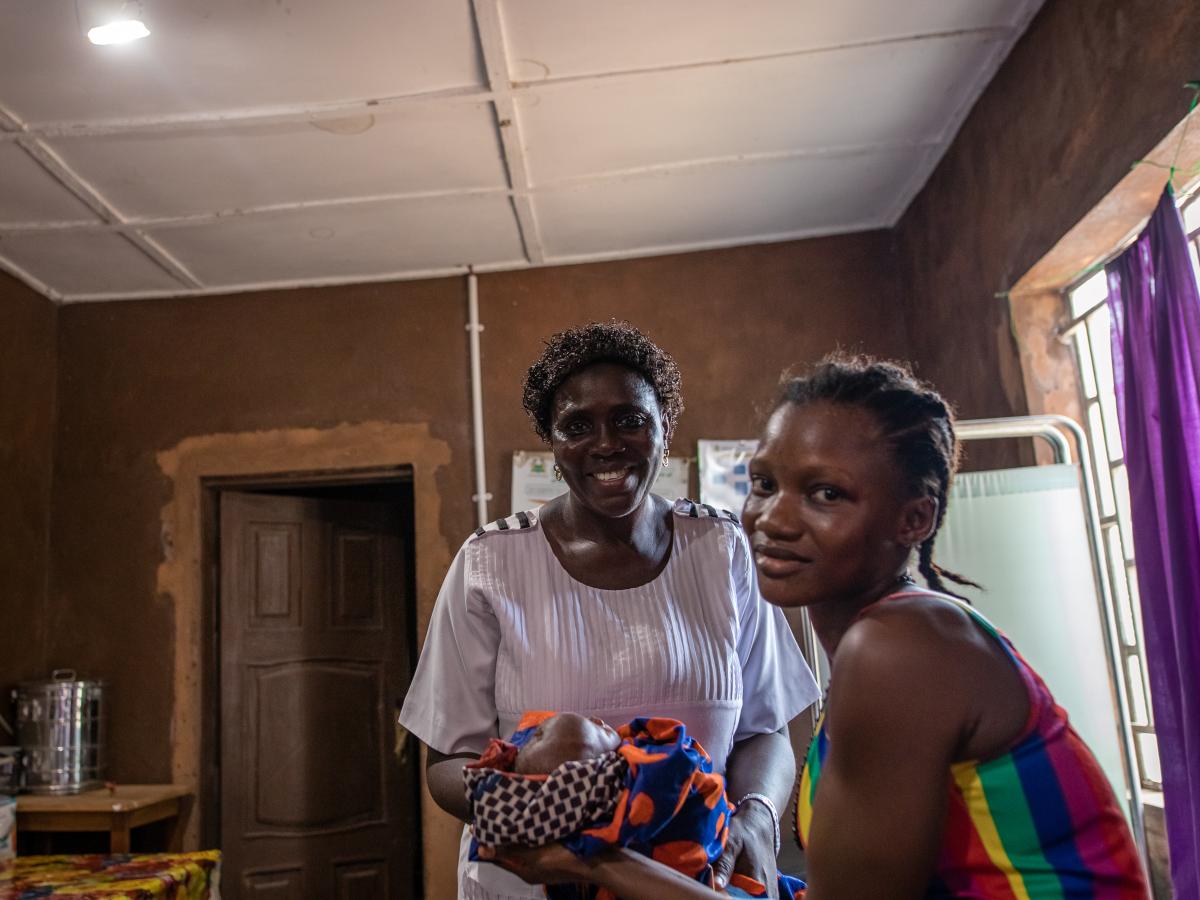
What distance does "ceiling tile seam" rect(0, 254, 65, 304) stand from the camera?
14.5 feet

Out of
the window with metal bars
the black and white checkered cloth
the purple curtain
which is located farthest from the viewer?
the window with metal bars

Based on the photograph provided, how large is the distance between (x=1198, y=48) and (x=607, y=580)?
1.75 metres

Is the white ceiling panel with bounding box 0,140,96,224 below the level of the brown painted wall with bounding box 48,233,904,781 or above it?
above

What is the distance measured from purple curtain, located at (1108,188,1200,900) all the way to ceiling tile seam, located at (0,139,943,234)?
1.44 meters

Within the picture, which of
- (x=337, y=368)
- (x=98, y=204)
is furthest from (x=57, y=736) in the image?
(x=98, y=204)

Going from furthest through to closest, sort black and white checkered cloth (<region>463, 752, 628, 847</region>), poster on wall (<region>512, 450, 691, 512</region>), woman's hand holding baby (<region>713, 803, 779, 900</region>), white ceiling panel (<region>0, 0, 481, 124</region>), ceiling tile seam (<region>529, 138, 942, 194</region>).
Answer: poster on wall (<region>512, 450, 691, 512</region>)
ceiling tile seam (<region>529, 138, 942, 194</region>)
white ceiling panel (<region>0, 0, 481, 124</region>)
woman's hand holding baby (<region>713, 803, 779, 900</region>)
black and white checkered cloth (<region>463, 752, 628, 847</region>)

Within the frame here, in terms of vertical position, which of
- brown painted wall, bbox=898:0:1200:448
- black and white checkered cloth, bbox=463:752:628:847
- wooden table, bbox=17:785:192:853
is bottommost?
wooden table, bbox=17:785:192:853

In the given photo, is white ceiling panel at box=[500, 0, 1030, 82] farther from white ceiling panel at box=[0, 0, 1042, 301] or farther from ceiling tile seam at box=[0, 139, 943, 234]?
ceiling tile seam at box=[0, 139, 943, 234]

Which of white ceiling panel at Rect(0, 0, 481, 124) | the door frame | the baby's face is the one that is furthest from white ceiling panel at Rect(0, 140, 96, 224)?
the baby's face

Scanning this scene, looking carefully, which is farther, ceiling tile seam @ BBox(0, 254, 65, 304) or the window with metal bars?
ceiling tile seam @ BBox(0, 254, 65, 304)

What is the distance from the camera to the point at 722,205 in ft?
13.9

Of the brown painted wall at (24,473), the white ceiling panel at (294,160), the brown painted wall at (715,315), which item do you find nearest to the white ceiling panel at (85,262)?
the brown painted wall at (24,473)

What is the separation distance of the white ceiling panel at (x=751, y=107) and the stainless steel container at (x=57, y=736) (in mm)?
2946

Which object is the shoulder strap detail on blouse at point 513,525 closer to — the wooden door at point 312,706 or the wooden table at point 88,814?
the wooden table at point 88,814
